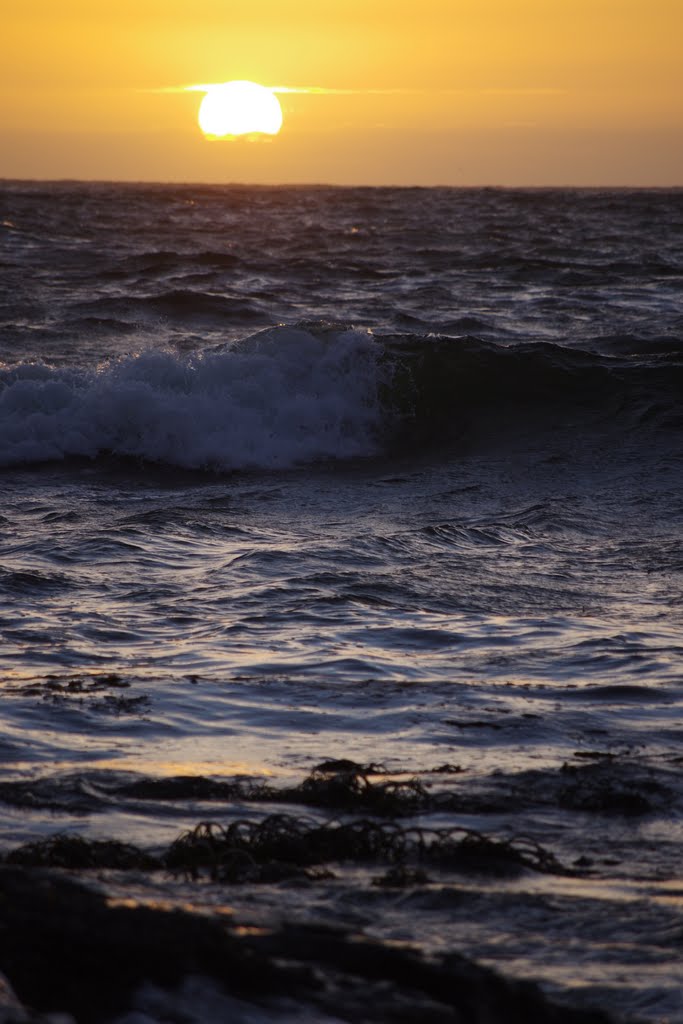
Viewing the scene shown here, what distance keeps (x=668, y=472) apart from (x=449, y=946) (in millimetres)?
8015

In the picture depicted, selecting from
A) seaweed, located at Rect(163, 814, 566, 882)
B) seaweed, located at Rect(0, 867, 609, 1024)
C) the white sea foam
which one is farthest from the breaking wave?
seaweed, located at Rect(0, 867, 609, 1024)

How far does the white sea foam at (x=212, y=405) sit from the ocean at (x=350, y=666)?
0.13 ft

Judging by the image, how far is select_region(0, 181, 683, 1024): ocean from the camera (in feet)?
8.77

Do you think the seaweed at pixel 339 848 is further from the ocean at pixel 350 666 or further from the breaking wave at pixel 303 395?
the breaking wave at pixel 303 395

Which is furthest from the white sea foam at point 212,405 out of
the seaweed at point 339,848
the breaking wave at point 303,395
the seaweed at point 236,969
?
the seaweed at point 236,969

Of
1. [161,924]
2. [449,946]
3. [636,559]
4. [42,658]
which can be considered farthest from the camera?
[636,559]

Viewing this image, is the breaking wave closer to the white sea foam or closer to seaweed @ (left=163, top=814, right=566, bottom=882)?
the white sea foam

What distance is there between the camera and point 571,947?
8.92 feet

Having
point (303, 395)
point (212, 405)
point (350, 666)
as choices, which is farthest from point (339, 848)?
point (303, 395)

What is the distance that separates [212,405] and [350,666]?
A: 23.4ft

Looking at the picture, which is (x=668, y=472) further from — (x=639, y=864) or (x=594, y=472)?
(x=639, y=864)

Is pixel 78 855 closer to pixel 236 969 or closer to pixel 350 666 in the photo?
pixel 236 969

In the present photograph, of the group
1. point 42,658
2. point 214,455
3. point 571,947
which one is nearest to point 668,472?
point 214,455

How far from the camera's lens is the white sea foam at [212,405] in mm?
11062
